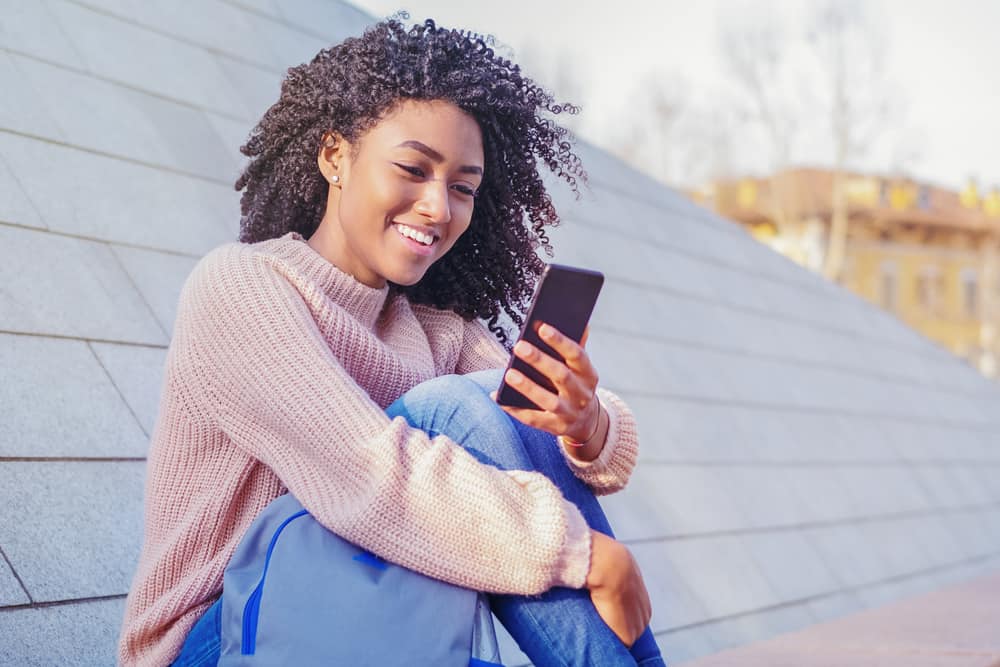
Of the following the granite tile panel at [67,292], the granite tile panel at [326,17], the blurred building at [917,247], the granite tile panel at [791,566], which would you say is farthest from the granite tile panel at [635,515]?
the blurred building at [917,247]

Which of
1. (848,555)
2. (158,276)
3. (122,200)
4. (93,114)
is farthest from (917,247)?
(158,276)

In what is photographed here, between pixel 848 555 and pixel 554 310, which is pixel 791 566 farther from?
pixel 554 310

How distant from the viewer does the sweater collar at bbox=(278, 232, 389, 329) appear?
7.41ft

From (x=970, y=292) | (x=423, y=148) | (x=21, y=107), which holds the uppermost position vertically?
(x=423, y=148)

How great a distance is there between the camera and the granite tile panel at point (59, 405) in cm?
289

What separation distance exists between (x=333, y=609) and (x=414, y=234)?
84 centimetres

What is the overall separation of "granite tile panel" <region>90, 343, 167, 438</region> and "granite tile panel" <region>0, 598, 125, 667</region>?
2.03 ft

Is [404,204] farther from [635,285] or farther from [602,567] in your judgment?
[635,285]

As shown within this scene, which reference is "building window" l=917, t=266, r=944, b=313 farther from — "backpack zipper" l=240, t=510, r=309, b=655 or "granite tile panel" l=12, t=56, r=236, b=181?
"backpack zipper" l=240, t=510, r=309, b=655

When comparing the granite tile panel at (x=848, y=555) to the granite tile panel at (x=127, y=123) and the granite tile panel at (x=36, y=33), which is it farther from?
the granite tile panel at (x=36, y=33)

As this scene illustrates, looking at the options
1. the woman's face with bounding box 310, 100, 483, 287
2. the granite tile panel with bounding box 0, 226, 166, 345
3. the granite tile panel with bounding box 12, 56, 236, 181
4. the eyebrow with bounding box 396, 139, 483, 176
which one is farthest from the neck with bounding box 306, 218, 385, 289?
the granite tile panel with bounding box 12, 56, 236, 181

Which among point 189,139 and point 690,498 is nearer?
point 189,139

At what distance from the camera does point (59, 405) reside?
9.93 ft

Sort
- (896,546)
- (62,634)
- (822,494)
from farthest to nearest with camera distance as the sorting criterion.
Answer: (896,546) < (822,494) < (62,634)
